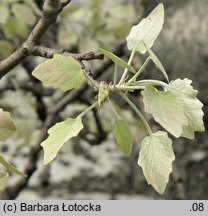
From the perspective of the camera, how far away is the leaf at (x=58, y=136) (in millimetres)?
458

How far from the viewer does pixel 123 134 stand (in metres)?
0.52

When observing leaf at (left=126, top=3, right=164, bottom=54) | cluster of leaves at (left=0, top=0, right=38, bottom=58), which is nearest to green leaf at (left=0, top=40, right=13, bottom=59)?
cluster of leaves at (left=0, top=0, right=38, bottom=58)

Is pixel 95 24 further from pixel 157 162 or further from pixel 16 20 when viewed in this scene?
pixel 157 162

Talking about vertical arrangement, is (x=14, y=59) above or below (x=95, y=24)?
above

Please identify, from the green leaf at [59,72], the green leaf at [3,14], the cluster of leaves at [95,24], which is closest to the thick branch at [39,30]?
the green leaf at [59,72]

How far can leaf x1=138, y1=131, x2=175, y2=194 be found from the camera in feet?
1.57

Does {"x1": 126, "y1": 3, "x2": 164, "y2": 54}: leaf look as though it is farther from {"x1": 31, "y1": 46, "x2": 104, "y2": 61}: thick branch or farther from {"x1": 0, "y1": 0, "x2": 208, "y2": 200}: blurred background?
{"x1": 0, "y1": 0, "x2": 208, "y2": 200}: blurred background

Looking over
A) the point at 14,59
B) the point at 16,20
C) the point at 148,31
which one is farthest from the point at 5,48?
the point at 148,31

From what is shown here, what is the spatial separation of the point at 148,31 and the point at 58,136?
0.14 metres

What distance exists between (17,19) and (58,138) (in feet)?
2.31

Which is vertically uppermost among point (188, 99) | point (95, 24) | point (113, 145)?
point (188, 99)

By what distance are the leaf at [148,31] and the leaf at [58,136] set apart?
4.2 inches

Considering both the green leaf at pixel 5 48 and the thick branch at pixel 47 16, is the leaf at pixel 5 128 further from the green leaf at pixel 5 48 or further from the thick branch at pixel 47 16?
the green leaf at pixel 5 48

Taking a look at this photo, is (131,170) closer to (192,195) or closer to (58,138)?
(192,195)
